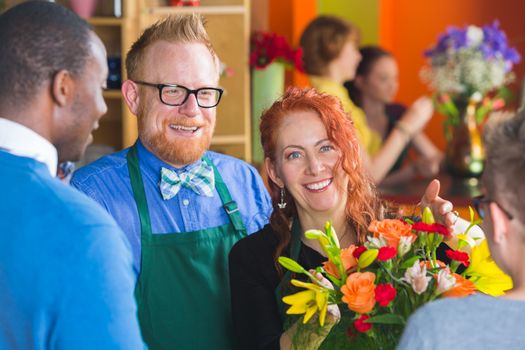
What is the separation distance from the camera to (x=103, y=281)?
1.58 m

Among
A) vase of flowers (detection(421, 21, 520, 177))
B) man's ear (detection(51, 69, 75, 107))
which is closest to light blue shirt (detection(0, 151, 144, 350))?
man's ear (detection(51, 69, 75, 107))

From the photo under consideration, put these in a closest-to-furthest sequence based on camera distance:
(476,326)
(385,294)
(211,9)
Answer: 1. (476,326)
2. (385,294)
3. (211,9)

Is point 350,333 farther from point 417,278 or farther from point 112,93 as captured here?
point 112,93

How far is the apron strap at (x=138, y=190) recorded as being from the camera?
2.37 metres

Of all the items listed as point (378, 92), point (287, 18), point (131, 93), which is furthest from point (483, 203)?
point (287, 18)

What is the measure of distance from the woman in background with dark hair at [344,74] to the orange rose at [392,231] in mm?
2940

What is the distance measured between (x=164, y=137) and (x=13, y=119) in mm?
815

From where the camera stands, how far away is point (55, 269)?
1561 mm

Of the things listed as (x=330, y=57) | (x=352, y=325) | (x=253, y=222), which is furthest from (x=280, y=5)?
(x=352, y=325)

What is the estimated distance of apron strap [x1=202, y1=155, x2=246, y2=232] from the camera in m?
2.48

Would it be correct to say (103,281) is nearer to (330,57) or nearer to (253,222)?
(253,222)

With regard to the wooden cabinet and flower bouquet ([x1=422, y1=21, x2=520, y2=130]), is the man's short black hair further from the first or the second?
the wooden cabinet

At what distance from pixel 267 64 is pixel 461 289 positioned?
3615mm

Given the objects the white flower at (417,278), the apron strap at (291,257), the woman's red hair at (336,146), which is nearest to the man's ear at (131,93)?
the woman's red hair at (336,146)
